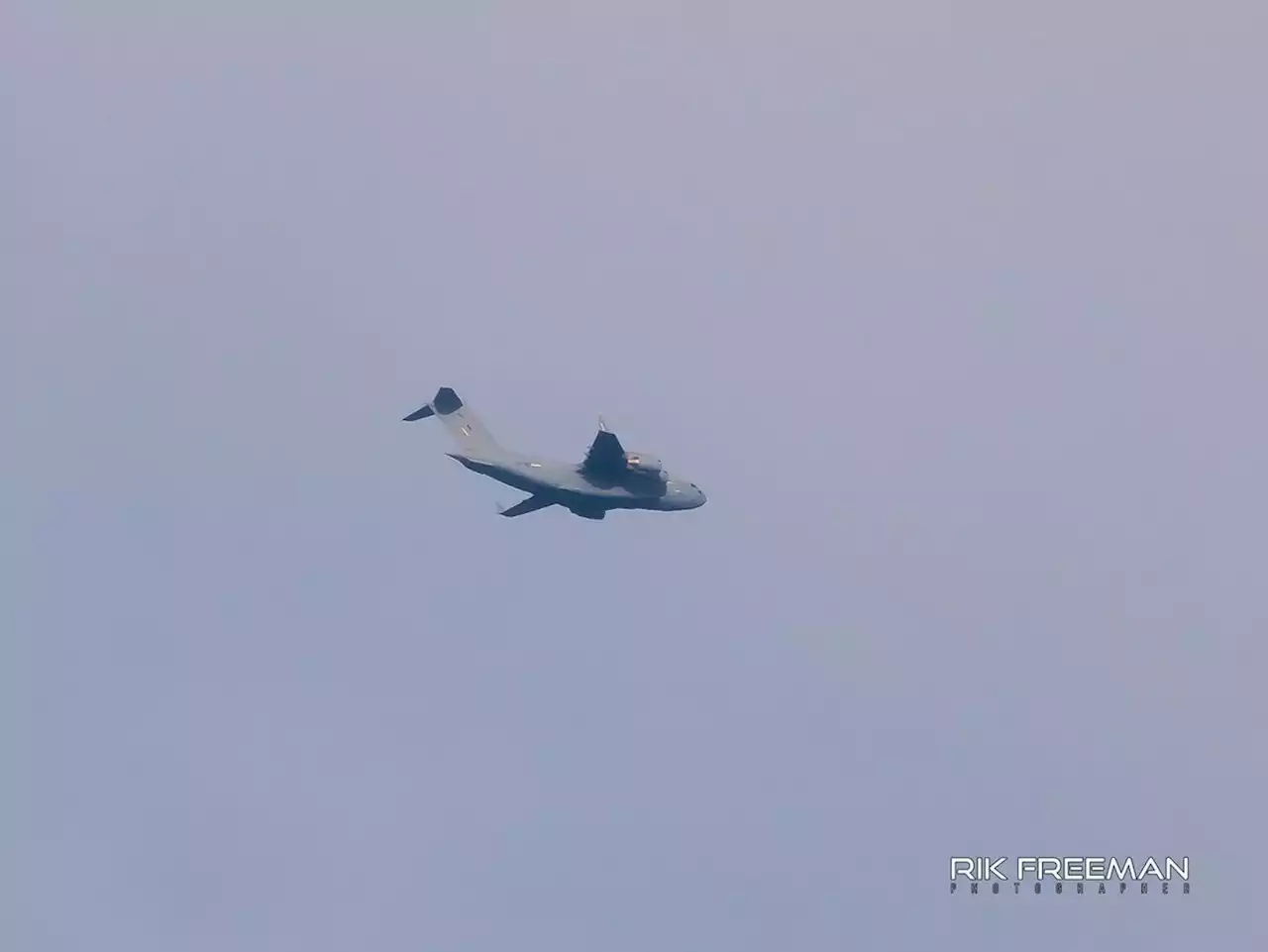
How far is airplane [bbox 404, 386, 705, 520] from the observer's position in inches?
3189

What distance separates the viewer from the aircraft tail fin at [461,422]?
84000mm

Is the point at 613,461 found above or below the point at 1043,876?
above

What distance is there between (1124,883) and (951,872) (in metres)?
8.85

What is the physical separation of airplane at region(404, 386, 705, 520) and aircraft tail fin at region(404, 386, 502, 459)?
51 mm

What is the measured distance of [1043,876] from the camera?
8044 cm

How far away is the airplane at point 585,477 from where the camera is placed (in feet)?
266

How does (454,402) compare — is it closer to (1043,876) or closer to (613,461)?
(613,461)

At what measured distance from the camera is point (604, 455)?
80.5 m

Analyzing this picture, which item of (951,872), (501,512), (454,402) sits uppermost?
(454,402)

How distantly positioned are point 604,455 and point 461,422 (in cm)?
961

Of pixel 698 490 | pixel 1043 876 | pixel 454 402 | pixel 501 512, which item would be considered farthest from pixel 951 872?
pixel 454 402

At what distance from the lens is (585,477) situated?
81.5 m

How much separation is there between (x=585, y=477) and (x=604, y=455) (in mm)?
1784

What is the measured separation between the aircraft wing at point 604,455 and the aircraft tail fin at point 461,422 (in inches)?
221
